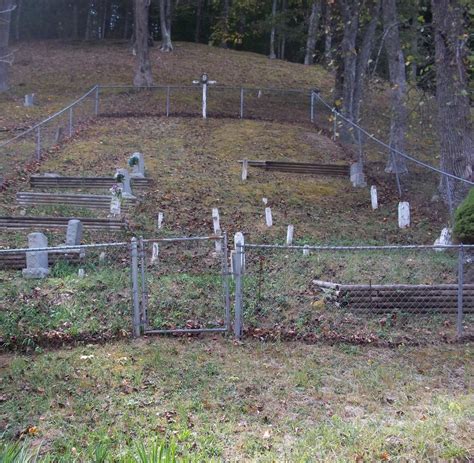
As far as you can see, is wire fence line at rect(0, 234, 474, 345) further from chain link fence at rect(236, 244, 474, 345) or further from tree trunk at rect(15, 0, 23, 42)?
tree trunk at rect(15, 0, 23, 42)

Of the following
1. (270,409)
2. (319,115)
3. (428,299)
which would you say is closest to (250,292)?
(428,299)

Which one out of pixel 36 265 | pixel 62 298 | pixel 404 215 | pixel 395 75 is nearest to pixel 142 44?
pixel 395 75

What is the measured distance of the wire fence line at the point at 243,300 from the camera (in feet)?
26.5

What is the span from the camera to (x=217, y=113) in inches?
1087

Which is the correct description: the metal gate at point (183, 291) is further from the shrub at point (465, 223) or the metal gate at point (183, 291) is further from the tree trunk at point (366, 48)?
the tree trunk at point (366, 48)

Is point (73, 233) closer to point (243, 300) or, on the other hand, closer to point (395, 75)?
point (243, 300)

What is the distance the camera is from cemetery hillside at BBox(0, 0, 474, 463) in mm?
5641

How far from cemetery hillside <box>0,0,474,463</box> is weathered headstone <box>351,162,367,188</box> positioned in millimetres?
63

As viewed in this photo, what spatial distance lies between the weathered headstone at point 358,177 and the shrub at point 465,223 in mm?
8820

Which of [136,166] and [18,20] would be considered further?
[18,20]

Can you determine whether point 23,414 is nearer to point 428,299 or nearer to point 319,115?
point 428,299

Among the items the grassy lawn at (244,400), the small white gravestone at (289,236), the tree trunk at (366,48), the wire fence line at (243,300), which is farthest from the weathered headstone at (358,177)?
Answer: the grassy lawn at (244,400)

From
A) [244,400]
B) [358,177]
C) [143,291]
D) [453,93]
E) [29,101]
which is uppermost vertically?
[453,93]

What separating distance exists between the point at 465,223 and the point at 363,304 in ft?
8.06
